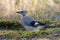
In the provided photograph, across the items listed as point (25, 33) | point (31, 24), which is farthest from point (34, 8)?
point (25, 33)

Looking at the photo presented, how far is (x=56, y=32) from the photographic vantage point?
13.7 ft

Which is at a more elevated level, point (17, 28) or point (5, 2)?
point (5, 2)

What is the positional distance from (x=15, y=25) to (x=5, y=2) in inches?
37.4

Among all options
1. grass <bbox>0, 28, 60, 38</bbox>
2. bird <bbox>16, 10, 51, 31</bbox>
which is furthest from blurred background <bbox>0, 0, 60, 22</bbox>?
grass <bbox>0, 28, 60, 38</bbox>

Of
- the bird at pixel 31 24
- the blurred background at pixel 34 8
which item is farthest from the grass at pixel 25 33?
the blurred background at pixel 34 8

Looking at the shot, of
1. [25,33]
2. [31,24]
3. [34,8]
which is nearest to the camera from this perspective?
[25,33]

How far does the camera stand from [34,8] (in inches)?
211

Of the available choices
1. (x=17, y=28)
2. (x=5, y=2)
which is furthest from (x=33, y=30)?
(x=5, y=2)

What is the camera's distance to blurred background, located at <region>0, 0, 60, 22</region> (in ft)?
17.1

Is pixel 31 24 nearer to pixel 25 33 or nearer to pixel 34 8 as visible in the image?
pixel 25 33

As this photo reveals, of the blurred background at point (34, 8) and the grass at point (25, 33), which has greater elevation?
the blurred background at point (34, 8)

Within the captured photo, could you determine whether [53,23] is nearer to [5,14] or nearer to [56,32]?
[56,32]

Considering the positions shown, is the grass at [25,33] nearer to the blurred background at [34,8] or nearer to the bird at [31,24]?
the bird at [31,24]

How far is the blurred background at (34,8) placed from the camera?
5223 mm
